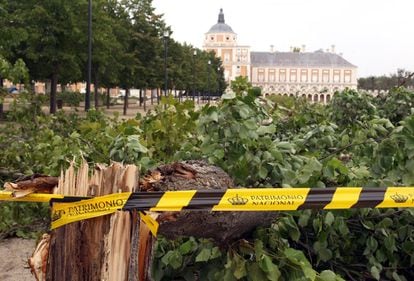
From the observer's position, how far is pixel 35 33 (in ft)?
77.3

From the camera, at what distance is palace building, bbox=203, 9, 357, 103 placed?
465 feet

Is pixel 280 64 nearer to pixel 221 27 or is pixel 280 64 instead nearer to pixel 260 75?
pixel 260 75

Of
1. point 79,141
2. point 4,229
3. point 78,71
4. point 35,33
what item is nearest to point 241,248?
point 79,141

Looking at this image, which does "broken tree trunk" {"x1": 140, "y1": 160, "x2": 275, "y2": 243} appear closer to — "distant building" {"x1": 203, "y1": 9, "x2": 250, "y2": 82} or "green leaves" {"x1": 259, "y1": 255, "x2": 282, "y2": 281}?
"green leaves" {"x1": 259, "y1": 255, "x2": 282, "y2": 281}

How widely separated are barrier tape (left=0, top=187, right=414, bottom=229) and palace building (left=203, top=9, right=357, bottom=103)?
453 ft

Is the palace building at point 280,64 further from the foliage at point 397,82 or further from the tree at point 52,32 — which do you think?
the tree at point 52,32

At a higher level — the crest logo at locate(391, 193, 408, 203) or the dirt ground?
the crest logo at locate(391, 193, 408, 203)

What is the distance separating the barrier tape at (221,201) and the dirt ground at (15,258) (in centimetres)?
275

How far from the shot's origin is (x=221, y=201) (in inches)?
104

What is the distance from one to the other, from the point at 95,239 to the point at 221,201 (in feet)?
1.92

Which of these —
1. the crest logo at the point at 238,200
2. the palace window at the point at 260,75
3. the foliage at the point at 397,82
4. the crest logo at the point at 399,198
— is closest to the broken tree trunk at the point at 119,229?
the crest logo at the point at 238,200

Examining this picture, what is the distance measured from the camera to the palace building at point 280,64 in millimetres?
141875

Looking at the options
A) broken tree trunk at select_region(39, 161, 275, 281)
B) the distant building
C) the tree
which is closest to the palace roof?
the distant building

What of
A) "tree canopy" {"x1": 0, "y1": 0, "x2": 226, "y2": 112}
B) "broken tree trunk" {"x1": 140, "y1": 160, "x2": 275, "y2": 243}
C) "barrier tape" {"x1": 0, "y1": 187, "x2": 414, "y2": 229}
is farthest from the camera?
"tree canopy" {"x1": 0, "y1": 0, "x2": 226, "y2": 112}
